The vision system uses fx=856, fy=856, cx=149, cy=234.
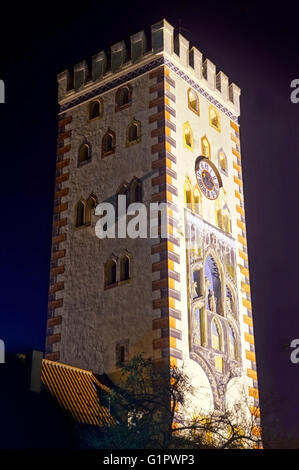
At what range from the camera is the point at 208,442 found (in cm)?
2253

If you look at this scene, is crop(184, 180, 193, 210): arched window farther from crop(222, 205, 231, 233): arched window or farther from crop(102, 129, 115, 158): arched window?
crop(102, 129, 115, 158): arched window

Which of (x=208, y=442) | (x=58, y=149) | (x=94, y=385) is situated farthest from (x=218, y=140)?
(x=208, y=442)

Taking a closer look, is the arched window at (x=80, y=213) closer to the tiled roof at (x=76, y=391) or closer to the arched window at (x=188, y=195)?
the arched window at (x=188, y=195)

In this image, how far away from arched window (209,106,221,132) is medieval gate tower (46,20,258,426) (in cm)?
5

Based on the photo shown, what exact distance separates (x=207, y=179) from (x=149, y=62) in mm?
4739

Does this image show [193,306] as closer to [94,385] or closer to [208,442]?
[94,385]

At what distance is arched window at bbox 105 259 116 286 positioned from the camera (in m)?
28.6

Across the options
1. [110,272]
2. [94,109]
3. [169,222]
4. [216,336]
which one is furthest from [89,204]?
[216,336]

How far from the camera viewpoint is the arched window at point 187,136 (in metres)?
30.2

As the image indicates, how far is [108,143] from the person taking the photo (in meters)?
31.1

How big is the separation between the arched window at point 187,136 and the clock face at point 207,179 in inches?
27.6

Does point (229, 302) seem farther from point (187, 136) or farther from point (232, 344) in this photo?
point (187, 136)
